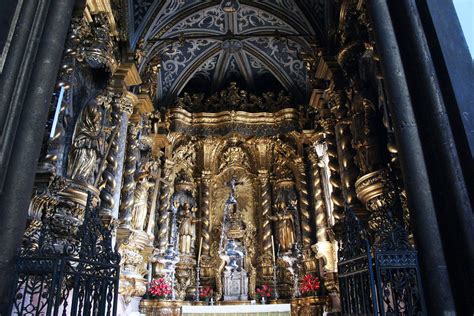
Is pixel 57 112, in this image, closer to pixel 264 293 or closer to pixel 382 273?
pixel 382 273

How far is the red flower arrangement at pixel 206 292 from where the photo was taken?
10.8 metres

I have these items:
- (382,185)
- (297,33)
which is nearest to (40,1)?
(382,185)

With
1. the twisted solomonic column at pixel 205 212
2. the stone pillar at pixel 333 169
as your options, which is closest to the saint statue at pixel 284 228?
the twisted solomonic column at pixel 205 212

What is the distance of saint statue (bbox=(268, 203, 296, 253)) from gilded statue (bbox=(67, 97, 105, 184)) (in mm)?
6246

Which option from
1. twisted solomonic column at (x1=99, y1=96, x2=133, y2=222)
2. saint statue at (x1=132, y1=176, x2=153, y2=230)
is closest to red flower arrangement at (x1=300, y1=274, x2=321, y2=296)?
saint statue at (x1=132, y1=176, x2=153, y2=230)

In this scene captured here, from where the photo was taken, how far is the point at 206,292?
35.6 feet

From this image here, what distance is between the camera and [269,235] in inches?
463

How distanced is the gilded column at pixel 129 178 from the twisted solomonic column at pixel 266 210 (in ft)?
14.8

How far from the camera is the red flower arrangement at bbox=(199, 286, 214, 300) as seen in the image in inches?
424

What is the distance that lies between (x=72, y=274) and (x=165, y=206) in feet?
26.4

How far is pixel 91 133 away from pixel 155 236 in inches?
193

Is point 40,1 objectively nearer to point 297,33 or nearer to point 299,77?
point 297,33

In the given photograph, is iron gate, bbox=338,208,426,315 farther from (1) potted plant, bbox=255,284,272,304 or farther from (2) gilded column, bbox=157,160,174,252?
(2) gilded column, bbox=157,160,174,252

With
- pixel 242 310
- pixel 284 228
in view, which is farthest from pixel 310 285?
pixel 242 310
